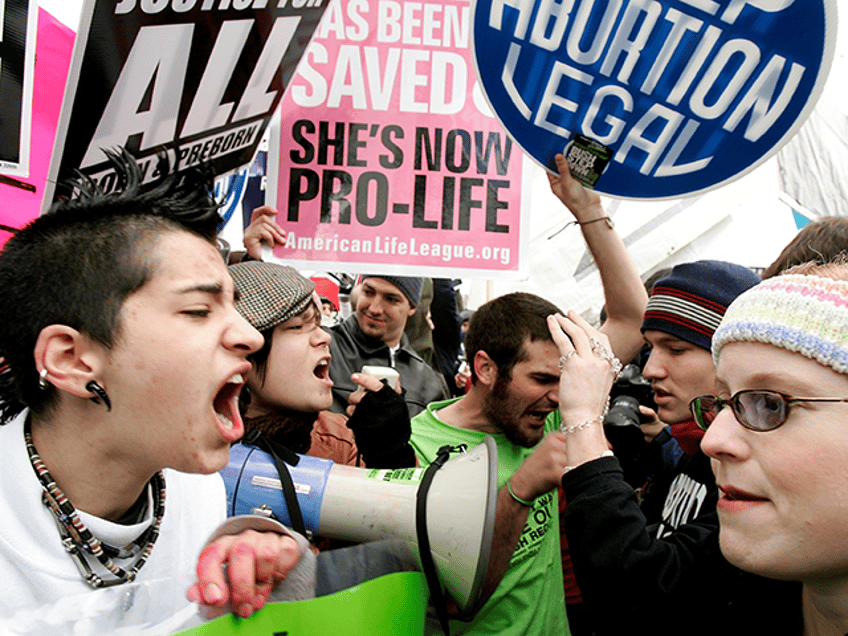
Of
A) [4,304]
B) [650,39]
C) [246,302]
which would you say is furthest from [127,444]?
[650,39]

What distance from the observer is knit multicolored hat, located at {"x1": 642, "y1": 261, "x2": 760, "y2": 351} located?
2.05 m

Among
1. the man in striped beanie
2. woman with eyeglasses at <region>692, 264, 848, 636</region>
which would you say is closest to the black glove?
the man in striped beanie

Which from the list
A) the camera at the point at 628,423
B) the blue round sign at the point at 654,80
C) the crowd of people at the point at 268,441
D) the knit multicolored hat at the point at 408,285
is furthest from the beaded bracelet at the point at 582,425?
the knit multicolored hat at the point at 408,285

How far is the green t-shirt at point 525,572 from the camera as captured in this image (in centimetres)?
204

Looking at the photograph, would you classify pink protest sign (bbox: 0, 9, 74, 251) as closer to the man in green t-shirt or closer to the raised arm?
the man in green t-shirt

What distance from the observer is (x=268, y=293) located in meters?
1.96

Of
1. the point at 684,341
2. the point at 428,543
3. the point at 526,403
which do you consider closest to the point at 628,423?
the point at 526,403

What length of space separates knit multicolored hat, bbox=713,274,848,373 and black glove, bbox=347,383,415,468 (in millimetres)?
1217

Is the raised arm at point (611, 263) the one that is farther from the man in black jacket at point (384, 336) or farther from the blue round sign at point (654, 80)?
the man in black jacket at point (384, 336)

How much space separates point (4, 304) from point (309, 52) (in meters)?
1.75

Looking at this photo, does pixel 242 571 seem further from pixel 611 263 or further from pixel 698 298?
pixel 611 263

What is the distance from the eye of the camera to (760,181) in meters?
4.41

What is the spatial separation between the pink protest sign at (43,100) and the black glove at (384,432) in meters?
1.32

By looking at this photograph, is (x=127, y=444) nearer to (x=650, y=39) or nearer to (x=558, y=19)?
(x=558, y=19)
